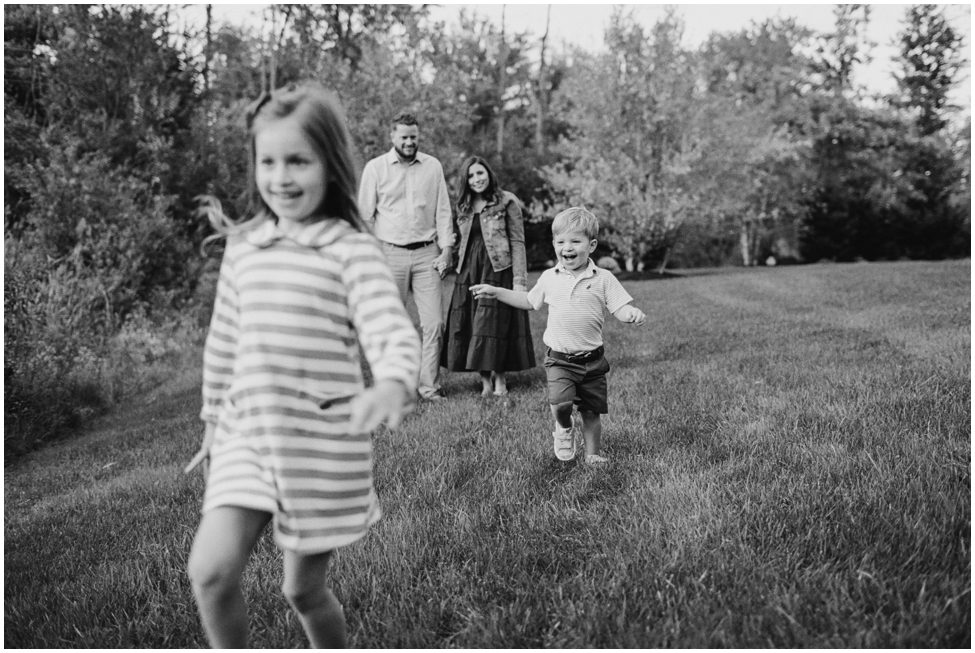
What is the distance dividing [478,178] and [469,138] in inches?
809

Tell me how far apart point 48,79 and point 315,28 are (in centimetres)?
1529

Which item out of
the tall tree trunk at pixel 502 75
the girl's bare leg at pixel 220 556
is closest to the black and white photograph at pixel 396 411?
the girl's bare leg at pixel 220 556

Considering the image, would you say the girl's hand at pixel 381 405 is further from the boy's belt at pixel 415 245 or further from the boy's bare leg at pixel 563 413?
the boy's belt at pixel 415 245

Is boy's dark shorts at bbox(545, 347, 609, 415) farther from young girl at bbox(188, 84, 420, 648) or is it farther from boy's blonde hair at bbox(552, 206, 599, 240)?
young girl at bbox(188, 84, 420, 648)

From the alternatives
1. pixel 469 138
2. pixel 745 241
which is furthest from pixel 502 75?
pixel 745 241

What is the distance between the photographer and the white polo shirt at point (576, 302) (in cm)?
413

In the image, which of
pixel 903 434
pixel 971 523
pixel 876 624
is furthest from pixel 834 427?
pixel 876 624

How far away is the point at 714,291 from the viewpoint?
626 inches

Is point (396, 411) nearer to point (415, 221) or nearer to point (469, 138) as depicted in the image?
point (415, 221)

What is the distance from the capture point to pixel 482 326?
21.5 feet

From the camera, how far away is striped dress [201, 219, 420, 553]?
1.90 meters

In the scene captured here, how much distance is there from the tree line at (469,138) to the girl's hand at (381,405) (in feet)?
20.5

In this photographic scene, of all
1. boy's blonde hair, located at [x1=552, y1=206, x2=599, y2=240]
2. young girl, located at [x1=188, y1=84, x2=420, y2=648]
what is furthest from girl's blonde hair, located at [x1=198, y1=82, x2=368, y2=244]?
boy's blonde hair, located at [x1=552, y1=206, x2=599, y2=240]

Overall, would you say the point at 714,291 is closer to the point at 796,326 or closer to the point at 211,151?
the point at 796,326
